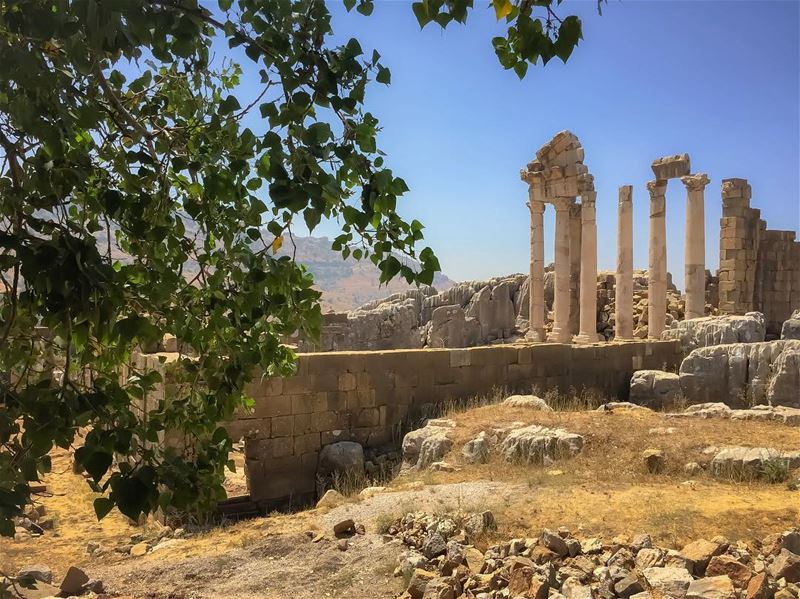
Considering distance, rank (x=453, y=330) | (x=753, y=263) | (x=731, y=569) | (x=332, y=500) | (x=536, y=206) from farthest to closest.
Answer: (x=453, y=330) < (x=753, y=263) < (x=536, y=206) < (x=332, y=500) < (x=731, y=569)

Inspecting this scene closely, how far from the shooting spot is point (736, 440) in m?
9.88

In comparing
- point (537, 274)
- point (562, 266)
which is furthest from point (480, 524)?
point (537, 274)

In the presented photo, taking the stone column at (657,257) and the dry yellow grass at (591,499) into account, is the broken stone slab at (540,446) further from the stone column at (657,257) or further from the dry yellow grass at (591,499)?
the stone column at (657,257)

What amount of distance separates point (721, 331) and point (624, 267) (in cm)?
750

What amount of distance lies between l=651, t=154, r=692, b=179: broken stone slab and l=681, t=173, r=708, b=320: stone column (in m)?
0.28

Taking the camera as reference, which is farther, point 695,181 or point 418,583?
point 695,181

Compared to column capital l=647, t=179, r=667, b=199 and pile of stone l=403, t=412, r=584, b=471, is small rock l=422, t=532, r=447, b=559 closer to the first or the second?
pile of stone l=403, t=412, r=584, b=471

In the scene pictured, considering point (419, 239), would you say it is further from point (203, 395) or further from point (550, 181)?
point (550, 181)

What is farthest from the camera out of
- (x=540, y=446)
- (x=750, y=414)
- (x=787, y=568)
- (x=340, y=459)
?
(x=750, y=414)

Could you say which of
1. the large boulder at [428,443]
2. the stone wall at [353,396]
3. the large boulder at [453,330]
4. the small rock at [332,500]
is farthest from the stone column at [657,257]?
the small rock at [332,500]

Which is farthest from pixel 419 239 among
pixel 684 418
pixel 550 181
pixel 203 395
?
pixel 550 181

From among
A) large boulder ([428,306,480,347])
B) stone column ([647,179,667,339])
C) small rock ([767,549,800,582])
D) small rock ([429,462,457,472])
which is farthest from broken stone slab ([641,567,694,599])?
large boulder ([428,306,480,347])

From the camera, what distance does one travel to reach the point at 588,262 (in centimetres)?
2467

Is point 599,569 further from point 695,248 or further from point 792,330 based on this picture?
point 695,248
